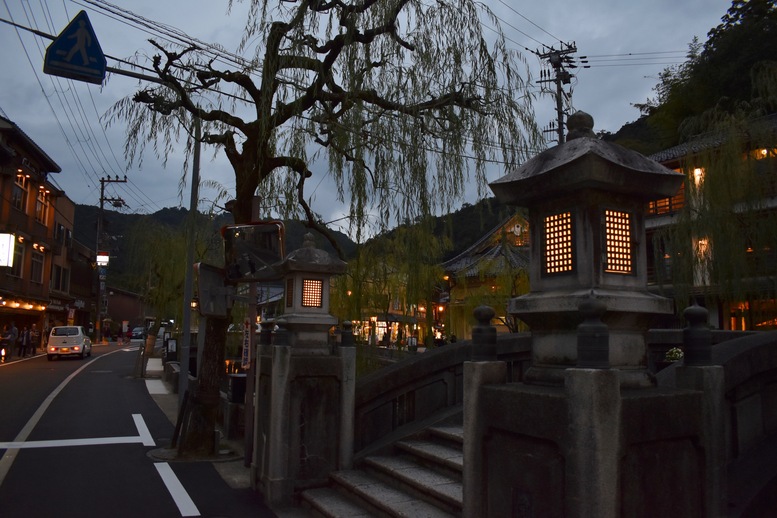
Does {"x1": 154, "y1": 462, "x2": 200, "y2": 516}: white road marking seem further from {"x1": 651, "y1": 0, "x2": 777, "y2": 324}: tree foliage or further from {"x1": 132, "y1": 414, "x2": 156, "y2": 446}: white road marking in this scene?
{"x1": 651, "y1": 0, "x2": 777, "y2": 324}: tree foliage

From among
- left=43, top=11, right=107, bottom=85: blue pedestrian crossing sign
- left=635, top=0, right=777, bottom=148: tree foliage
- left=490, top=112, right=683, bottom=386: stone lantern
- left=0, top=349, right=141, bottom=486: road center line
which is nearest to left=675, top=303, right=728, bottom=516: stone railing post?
left=490, top=112, right=683, bottom=386: stone lantern

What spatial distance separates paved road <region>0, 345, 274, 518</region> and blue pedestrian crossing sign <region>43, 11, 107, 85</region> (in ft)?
17.3

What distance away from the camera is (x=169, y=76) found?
30.6 ft

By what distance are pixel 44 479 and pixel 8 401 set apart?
903 cm

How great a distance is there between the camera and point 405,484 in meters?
6.13

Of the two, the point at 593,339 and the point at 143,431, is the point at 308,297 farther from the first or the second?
the point at 143,431

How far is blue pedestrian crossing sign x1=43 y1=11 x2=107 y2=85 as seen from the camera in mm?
6992

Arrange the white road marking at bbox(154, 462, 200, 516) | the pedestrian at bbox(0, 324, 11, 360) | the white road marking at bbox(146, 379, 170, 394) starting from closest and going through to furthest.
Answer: the white road marking at bbox(154, 462, 200, 516), the white road marking at bbox(146, 379, 170, 394), the pedestrian at bbox(0, 324, 11, 360)

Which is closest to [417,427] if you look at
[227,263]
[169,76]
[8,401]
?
[227,263]

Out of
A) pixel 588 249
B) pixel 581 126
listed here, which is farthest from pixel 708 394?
pixel 581 126

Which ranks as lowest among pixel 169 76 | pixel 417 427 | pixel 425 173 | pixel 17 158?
pixel 417 427

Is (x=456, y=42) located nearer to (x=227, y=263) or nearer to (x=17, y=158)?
(x=227, y=263)

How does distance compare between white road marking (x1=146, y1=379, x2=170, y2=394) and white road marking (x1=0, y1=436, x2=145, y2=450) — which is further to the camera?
white road marking (x1=146, y1=379, x2=170, y2=394)

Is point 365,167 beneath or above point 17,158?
beneath
